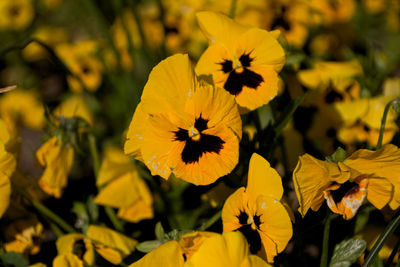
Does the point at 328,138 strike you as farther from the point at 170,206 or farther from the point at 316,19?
the point at 316,19

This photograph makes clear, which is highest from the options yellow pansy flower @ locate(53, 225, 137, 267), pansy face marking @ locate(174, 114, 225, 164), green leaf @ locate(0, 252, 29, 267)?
pansy face marking @ locate(174, 114, 225, 164)

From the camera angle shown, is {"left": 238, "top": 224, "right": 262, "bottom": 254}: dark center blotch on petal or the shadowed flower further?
{"left": 238, "top": 224, "right": 262, "bottom": 254}: dark center blotch on petal

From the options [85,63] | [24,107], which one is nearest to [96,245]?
[85,63]

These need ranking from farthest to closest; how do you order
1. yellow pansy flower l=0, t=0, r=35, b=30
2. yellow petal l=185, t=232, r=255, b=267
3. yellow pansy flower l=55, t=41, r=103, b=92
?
yellow pansy flower l=0, t=0, r=35, b=30 < yellow pansy flower l=55, t=41, r=103, b=92 < yellow petal l=185, t=232, r=255, b=267

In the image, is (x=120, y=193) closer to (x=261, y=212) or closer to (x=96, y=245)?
(x=96, y=245)

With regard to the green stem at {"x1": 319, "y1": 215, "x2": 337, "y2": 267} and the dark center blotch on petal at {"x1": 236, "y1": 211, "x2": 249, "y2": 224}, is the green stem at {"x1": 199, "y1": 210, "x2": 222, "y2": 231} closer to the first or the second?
the dark center blotch on petal at {"x1": 236, "y1": 211, "x2": 249, "y2": 224}

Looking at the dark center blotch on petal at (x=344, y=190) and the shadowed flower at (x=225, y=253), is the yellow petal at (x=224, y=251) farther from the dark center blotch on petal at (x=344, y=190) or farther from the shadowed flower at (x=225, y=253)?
the dark center blotch on petal at (x=344, y=190)

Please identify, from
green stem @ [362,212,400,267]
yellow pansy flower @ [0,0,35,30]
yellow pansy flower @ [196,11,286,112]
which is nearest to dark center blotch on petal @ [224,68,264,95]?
yellow pansy flower @ [196,11,286,112]

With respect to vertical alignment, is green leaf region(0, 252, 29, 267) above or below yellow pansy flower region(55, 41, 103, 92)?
above
